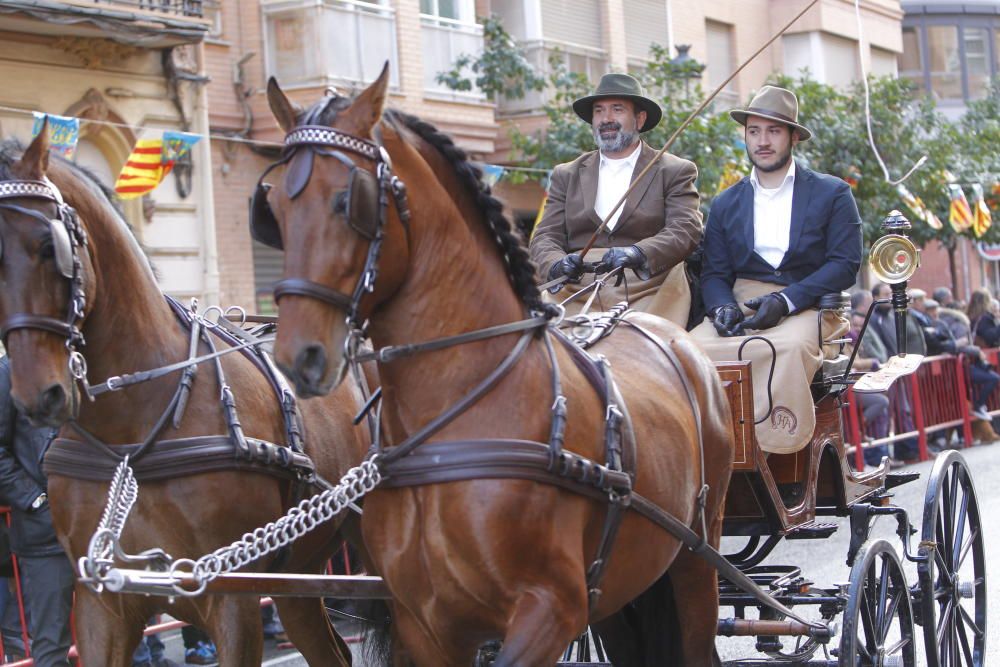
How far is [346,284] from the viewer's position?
3631 mm

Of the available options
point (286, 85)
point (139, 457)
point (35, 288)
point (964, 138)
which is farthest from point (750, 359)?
point (964, 138)

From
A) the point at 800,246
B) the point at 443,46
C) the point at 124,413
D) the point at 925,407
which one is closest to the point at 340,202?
the point at 124,413

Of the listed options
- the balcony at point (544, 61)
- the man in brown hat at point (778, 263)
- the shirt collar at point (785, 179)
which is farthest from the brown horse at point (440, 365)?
the balcony at point (544, 61)

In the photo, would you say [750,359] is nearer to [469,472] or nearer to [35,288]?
[469,472]

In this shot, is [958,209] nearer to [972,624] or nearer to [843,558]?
A: [843,558]

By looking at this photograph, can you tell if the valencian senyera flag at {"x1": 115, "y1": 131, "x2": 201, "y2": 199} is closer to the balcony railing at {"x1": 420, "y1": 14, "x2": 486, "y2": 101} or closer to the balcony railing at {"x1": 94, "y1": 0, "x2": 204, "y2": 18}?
the balcony railing at {"x1": 94, "y1": 0, "x2": 204, "y2": 18}

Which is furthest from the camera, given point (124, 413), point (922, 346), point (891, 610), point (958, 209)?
point (958, 209)

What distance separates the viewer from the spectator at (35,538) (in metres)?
6.28

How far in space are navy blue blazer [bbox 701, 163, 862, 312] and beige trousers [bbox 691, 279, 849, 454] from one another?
162mm

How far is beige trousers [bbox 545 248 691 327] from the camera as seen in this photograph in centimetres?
595

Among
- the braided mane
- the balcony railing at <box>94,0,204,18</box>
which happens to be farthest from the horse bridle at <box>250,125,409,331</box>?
the balcony railing at <box>94,0,204,18</box>

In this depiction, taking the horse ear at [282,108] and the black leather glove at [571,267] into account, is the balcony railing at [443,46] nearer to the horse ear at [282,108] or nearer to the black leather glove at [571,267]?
the black leather glove at [571,267]

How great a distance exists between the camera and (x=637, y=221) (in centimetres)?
598

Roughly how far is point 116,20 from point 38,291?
34.6 feet
